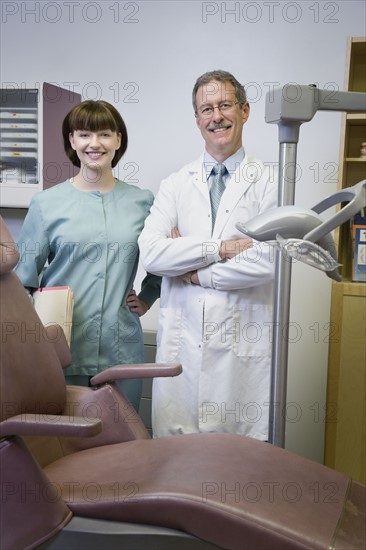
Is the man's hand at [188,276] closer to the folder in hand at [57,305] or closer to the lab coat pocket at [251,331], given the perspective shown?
the lab coat pocket at [251,331]

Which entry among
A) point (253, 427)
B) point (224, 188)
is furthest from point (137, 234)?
point (253, 427)

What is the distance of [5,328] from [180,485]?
1.70 feet

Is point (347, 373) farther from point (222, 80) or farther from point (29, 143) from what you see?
point (29, 143)

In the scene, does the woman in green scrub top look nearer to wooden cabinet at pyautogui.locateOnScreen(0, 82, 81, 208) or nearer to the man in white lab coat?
the man in white lab coat

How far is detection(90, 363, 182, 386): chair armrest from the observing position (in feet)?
5.17

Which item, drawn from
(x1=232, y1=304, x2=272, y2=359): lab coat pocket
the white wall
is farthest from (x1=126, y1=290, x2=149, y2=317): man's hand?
the white wall

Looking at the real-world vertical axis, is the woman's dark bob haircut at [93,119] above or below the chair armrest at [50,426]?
above

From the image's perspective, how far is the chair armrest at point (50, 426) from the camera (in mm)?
1193

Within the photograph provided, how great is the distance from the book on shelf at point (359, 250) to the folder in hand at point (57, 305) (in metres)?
1.13

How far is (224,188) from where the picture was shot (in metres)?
2.21

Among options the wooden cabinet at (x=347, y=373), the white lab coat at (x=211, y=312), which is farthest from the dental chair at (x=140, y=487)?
the wooden cabinet at (x=347, y=373)

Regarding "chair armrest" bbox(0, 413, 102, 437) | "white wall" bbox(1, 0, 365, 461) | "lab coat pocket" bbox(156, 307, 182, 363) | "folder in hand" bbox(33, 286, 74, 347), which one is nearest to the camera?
"chair armrest" bbox(0, 413, 102, 437)

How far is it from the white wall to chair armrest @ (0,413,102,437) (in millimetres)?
1914

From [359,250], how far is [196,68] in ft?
3.85
